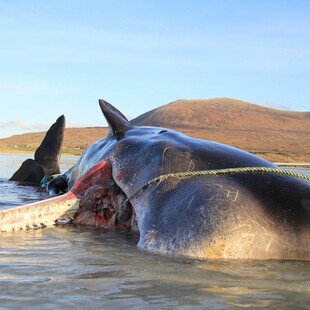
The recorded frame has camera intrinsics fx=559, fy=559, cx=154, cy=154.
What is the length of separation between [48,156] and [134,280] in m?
8.62

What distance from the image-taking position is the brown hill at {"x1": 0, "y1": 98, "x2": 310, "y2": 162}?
4962 cm

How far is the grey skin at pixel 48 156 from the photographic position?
11242mm

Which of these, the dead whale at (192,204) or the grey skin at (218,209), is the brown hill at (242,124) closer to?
the dead whale at (192,204)

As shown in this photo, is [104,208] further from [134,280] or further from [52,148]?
[52,148]

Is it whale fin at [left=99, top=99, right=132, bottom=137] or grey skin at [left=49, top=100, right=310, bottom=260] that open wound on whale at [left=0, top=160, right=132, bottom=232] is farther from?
whale fin at [left=99, top=99, right=132, bottom=137]

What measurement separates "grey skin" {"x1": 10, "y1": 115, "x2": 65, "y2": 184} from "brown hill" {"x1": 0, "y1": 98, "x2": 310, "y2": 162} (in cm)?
3177

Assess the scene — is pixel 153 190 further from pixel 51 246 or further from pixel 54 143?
pixel 54 143

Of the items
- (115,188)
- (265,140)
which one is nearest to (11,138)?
(265,140)

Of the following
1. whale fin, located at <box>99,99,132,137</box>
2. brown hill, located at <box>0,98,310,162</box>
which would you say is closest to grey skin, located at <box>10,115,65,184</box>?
whale fin, located at <box>99,99,132,137</box>

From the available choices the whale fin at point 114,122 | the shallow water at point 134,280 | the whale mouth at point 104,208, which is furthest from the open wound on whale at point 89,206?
the shallow water at point 134,280

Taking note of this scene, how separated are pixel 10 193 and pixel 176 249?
594 cm

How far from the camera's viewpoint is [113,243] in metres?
4.52

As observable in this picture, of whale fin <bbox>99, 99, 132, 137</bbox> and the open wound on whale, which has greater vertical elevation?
whale fin <bbox>99, 99, 132, 137</bbox>

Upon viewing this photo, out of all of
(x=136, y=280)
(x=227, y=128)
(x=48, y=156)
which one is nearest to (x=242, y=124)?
(x=227, y=128)
